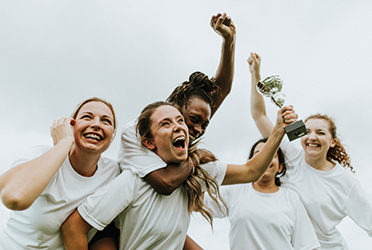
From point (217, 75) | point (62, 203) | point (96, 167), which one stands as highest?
point (217, 75)

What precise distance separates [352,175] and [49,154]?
4.01 m

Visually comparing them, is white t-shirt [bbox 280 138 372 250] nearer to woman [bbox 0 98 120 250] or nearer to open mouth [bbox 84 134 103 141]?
woman [bbox 0 98 120 250]

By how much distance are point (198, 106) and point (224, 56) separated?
961 mm

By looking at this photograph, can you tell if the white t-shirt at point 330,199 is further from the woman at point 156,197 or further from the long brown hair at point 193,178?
the long brown hair at point 193,178

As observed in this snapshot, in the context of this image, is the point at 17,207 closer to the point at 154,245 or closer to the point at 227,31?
the point at 154,245

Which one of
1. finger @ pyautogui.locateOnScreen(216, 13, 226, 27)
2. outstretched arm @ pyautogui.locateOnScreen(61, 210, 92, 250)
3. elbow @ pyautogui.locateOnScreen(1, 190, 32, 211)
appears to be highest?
finger @ pyautogui.locateOnScreen(216, 13, 226, 27)

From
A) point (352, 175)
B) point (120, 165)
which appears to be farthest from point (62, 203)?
point (352, 175)

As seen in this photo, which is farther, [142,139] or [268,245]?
[268,245]

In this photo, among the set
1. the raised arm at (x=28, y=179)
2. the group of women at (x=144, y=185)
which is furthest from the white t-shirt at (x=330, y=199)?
the raised arm at (x=28, y=179)

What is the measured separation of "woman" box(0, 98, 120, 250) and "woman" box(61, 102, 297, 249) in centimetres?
15

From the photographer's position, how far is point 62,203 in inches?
104

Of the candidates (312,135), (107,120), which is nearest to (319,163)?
(312,135)

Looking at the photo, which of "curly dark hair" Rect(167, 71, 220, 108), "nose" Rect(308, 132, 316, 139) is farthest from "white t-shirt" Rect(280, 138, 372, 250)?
"curly dark hair" Rect(167, 71, 220, 108)

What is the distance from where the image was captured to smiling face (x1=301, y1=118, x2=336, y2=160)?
15.0 ft
